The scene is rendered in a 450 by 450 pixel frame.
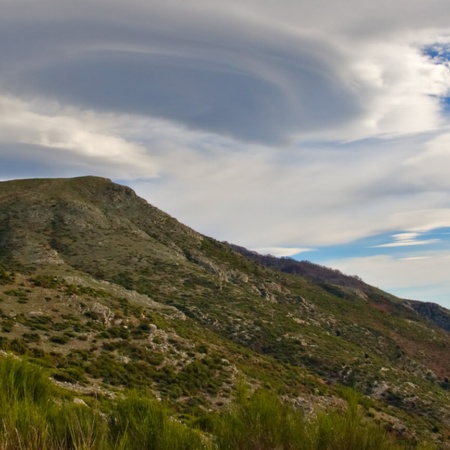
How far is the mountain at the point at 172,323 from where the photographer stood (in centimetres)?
2759

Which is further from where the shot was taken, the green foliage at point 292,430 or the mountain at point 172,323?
the mountain at point 172,323

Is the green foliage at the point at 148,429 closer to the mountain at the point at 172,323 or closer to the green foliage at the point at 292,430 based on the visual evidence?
the green foliage at the point at 292,430

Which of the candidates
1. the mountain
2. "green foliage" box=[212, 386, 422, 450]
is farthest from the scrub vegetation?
the mountain

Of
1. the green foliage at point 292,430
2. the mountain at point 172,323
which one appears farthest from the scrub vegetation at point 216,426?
the mountain at point 172,323

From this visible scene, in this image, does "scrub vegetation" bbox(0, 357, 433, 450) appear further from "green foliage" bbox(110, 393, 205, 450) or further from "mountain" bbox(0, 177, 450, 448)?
"mountain" bbox(0, 177, 450, 448)

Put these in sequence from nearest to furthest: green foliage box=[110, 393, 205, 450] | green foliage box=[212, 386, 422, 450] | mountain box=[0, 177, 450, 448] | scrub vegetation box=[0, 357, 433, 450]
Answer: scrub vegetation box=[0, 357, 433, 450] < green foliage box=[110, 393, 205, 450] < green foliage box=[212, 386, 422, 450] < mountain box=[0, 177, 450, 448]

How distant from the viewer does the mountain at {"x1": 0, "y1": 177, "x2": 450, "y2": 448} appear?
27594 mm

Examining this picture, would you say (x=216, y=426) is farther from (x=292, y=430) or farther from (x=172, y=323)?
(x=172, y=323)

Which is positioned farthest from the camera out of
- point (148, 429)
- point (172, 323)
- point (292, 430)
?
point (172, 323)

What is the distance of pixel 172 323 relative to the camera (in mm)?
41438

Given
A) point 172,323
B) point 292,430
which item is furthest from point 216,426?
point 172,323

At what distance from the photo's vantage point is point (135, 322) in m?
36.0

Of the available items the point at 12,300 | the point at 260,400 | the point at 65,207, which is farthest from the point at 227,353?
the point at 65,207

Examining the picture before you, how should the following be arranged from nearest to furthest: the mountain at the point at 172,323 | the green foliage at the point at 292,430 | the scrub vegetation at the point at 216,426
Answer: the scrub vegetation at the point at 216,426
the green foliage at the point at 292,430
the mountain at the point at 172,323
